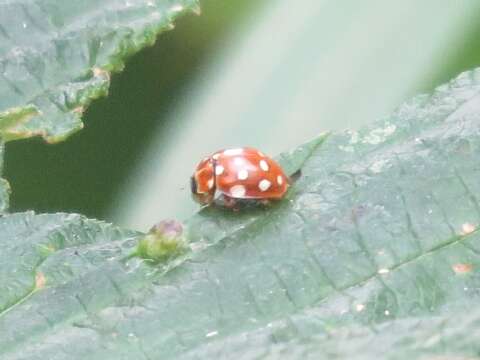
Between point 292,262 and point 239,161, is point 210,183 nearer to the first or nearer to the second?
point 239,161

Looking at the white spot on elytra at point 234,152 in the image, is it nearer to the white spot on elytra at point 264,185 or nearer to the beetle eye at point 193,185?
the beetle eye at point 193,185

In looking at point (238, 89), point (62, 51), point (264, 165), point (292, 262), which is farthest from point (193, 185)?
point (238, 89)

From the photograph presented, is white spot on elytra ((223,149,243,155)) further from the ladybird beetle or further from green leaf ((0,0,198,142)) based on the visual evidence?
green leaf ((0,0,198,142))

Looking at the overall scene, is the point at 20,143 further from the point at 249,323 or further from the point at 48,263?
the point at 249,323

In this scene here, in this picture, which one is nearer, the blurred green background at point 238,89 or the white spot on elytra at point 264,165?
the white spot on elytra at point 264,165

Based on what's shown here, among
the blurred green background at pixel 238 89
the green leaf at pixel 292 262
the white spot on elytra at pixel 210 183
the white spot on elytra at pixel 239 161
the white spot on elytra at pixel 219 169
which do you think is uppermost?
the green leaf at pixel 292 262

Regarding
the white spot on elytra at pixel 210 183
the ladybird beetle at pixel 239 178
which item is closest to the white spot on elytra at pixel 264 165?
the ladybird beetle at pixel 239 178

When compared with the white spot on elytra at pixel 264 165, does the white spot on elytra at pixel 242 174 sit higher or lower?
lower
